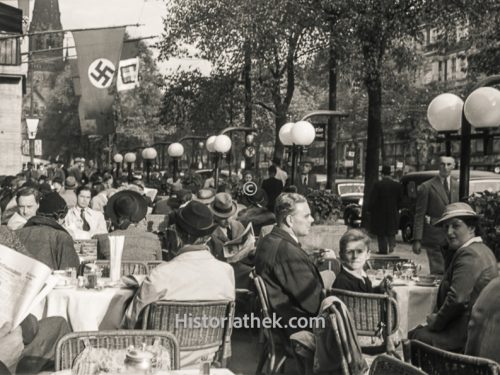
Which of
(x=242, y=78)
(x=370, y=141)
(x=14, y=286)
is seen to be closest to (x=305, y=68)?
(x=242, y=78)

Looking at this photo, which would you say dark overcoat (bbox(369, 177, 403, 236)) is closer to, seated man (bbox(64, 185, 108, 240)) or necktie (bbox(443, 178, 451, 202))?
necktie (bbox(443, 178, 451, 202))

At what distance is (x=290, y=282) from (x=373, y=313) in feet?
2.08

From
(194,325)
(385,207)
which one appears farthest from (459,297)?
(385,207)

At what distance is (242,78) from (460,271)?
2946 centimetres

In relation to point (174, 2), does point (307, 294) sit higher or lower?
lower

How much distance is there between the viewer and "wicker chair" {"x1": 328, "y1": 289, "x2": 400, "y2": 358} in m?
6.14

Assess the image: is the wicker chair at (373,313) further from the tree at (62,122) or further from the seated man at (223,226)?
the tree at (62,122)

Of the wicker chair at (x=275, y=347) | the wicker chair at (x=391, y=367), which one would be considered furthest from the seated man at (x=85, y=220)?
the wicker chair at (x=391, y=367)

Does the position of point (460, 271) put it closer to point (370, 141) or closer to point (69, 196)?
point (69, 196)

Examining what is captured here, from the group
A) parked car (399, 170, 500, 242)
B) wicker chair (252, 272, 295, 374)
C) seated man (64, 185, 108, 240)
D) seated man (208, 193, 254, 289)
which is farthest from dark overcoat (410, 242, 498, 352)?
parked car (399, 170, 500, 242)

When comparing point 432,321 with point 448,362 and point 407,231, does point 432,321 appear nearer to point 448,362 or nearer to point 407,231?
point 448,362

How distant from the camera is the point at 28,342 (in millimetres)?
5289

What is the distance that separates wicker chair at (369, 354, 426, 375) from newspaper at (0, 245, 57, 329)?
1.40 m

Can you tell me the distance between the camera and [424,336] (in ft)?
20.1
